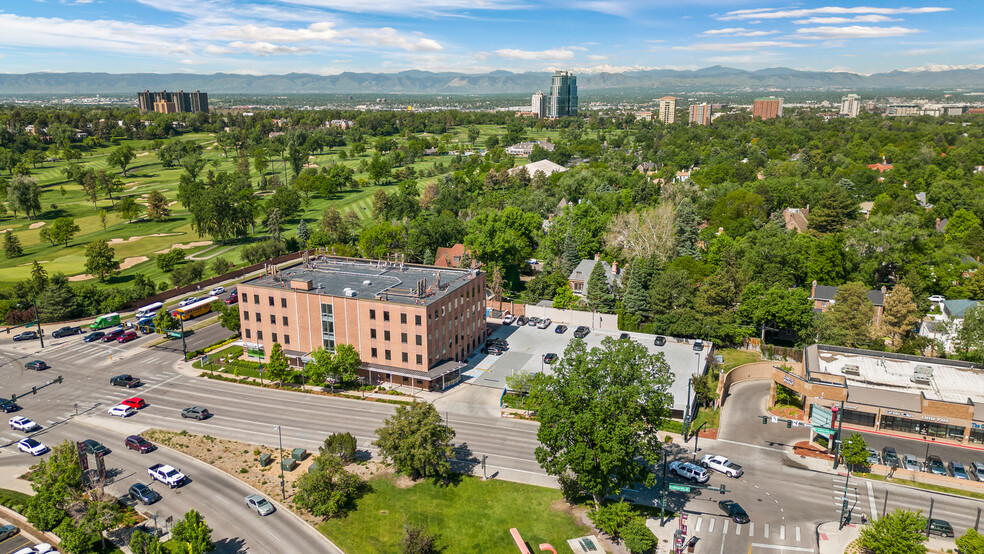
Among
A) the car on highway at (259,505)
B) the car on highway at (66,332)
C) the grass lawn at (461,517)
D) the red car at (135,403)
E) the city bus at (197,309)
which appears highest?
the city bus at (197,309)

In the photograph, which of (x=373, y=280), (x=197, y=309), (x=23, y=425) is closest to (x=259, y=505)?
(x=23, y=425)

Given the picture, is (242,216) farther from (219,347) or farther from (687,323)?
(687,323)

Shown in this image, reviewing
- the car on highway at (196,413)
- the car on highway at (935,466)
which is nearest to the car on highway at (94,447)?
the car on highway at (196,413)

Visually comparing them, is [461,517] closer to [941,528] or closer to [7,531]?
[7,531]

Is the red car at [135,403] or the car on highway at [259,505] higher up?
the red car at [135,403]

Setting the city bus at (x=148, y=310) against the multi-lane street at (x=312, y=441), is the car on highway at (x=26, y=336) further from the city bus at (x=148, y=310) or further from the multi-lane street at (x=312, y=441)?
the city bus at (x=148, y=310)

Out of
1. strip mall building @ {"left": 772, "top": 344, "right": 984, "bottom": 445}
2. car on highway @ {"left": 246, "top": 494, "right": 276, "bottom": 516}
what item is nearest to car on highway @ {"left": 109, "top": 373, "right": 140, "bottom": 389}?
car on highway @ {"left": 246, "top": 494, "right": 276, "bottom": 516}

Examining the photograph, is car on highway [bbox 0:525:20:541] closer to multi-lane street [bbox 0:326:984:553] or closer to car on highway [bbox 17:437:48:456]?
multi-lane street [bbox 0:326:984:553]
